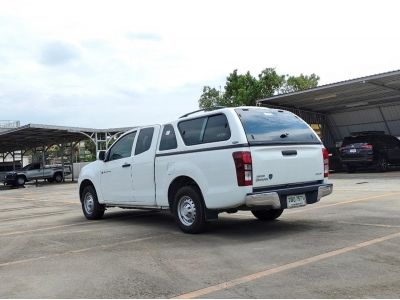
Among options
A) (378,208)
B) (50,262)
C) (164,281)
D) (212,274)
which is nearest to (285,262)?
(212,274)

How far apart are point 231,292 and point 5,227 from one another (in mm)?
7400

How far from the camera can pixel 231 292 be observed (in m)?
4.76

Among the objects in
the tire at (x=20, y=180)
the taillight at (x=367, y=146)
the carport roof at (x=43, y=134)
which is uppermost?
the carport roof at (x=43, y=134)

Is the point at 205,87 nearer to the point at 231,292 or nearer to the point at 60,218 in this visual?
the point at 60,218

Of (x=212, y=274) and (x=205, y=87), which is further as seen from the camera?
(x=205, y=87)

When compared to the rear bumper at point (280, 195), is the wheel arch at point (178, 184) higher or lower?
higher

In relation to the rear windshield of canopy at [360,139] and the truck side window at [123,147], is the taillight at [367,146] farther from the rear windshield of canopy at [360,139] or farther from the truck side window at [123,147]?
the truck side window at [123,147]

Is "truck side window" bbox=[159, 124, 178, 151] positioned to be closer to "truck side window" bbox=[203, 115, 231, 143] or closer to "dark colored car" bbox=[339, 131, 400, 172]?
"truck side window" bbox=[203, 115, 231, 143]

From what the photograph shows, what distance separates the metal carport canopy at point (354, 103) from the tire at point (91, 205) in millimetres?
14719

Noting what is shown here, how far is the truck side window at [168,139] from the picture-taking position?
8508 mm

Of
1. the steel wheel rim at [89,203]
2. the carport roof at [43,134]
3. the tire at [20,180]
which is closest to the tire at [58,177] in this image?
the tire at [20,180]

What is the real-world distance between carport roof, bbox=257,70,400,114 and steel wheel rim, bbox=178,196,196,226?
15441mm

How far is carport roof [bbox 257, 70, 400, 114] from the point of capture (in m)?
22.5

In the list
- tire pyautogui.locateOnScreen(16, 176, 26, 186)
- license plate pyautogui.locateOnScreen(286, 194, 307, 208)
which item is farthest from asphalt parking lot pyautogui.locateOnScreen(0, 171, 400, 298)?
tire pyautogui.locateOnScreen(16, 176, 26, 186)
